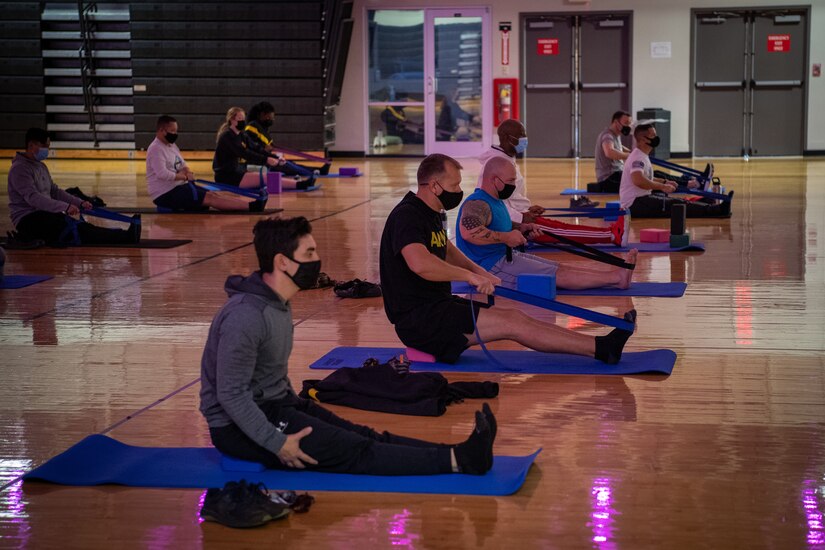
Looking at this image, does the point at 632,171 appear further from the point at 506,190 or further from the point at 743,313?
the point at 506,190

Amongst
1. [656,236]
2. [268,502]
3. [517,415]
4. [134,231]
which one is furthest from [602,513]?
[134,231]

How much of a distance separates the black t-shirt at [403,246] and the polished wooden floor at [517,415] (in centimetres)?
43

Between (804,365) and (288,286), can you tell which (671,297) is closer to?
(804,365)

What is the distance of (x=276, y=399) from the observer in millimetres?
3842

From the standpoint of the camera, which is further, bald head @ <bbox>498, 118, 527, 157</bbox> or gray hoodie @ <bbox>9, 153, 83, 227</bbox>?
gray hoodie @ <bbox>9, 153, 83, 227</bbox>

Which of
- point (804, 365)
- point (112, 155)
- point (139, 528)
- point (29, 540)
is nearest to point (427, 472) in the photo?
point (139, 528)

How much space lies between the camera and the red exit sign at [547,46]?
21516mm

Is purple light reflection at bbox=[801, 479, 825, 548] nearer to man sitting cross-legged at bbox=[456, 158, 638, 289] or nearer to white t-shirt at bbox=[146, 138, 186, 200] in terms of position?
man sitting cross-legged at bbox=[456, 158, 638, 289]

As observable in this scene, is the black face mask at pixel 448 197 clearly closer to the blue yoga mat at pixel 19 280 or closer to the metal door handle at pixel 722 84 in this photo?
the blue yoga mat at pixel 19 280

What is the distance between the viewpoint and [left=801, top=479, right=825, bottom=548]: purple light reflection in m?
3.29

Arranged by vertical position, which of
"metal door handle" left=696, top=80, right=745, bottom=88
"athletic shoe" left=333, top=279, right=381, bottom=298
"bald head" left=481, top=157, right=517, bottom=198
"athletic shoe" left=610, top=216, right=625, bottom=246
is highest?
"metal door handle" left=696, top=80, right=745, bottom=88

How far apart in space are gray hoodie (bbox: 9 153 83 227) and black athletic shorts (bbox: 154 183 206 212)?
2.97 m

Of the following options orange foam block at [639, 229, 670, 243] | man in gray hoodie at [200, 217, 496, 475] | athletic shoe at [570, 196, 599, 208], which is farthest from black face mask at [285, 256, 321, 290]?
athletic shoe at [570, 196, 599, 208]

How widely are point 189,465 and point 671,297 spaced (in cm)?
430
